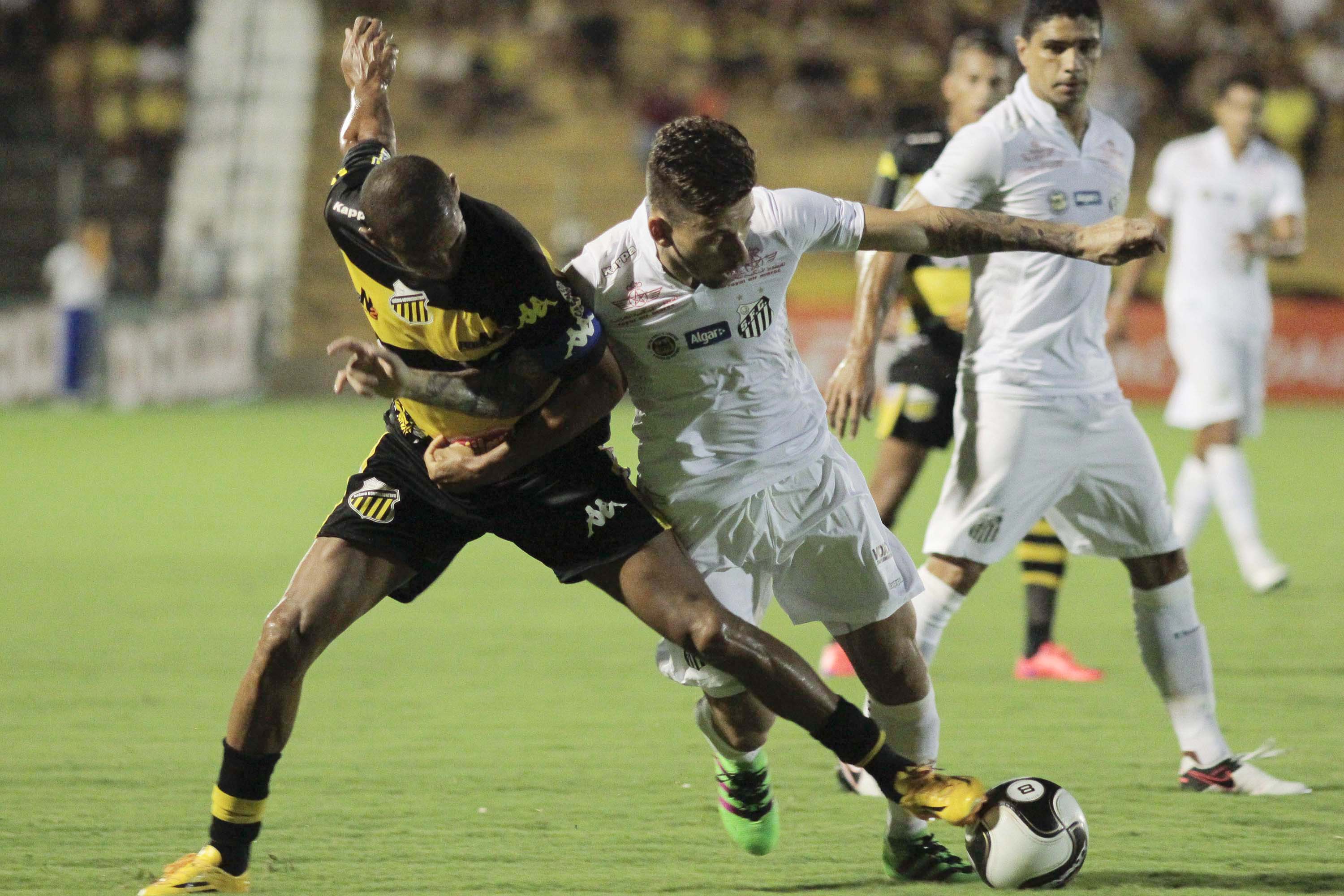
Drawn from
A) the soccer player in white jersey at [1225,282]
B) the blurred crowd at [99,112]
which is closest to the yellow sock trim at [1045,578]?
the soccer player in white jersey at [1225,282]

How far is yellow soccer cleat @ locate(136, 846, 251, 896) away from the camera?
3887 millimetres

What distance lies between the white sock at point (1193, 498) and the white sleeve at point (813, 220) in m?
4.85

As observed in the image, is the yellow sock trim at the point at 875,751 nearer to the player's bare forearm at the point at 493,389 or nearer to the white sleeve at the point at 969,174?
the player's bare forearm at the point at 493,389

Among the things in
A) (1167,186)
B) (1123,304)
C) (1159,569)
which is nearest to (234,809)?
(1159,569)

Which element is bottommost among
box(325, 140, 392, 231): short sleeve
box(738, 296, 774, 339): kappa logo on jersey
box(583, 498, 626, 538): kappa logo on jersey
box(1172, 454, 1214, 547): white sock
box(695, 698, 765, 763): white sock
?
box(1172, 454, 1214, 547): white sock

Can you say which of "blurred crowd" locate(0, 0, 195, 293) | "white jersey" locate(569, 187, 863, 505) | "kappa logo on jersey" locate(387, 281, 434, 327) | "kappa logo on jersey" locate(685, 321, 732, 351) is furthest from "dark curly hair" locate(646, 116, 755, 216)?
"blurred crowd" locate(0, 0, 195, 293)

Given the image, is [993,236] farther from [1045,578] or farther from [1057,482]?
[1045,578]

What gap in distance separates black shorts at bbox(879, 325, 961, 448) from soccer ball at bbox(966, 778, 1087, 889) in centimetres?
247

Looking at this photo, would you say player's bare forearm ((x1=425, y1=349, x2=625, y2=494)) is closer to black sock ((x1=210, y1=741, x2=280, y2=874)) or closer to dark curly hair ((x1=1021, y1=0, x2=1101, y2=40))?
black sock ((x1=210, y1=741, x2=280, y2=874))

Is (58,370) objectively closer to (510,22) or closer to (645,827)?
(510,22)

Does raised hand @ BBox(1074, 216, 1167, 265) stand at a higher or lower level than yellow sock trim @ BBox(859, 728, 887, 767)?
higher

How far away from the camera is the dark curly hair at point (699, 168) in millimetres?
3709

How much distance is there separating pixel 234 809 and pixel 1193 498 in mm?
5738

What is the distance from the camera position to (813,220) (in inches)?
158
